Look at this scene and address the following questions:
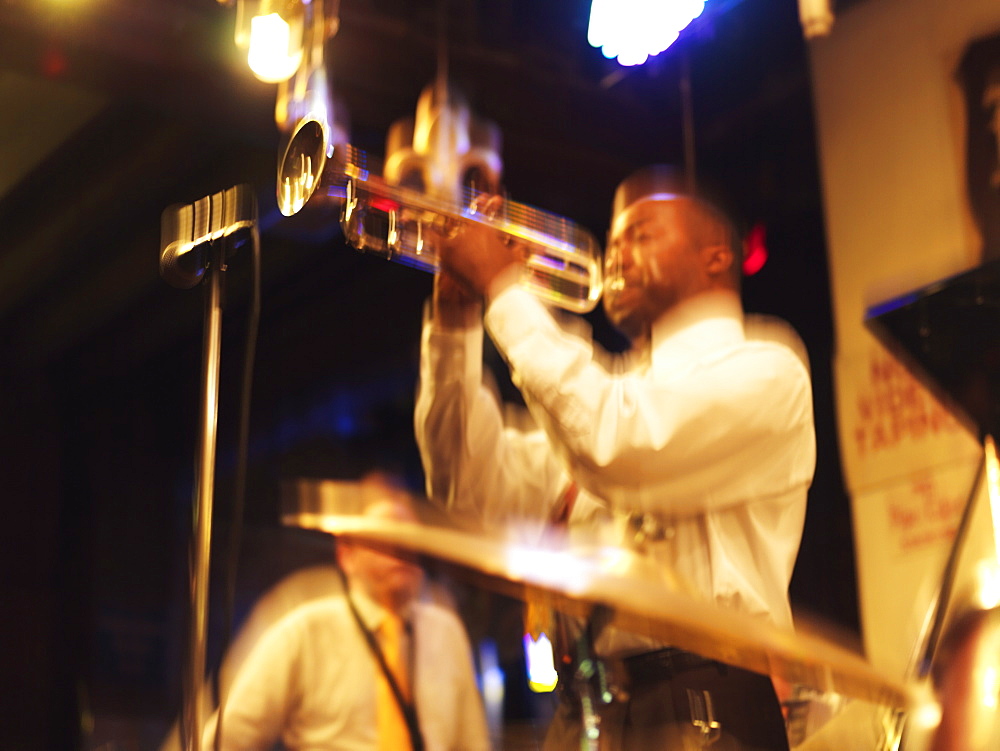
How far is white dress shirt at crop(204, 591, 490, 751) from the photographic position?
8.48ft

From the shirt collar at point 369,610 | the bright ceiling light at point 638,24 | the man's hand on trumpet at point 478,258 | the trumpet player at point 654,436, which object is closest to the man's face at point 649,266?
the trumpet player at point 654,436

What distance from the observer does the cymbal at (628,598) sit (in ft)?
4.04

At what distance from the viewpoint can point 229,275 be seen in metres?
2.74

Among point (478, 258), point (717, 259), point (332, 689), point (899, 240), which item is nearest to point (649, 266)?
point (717, 259)

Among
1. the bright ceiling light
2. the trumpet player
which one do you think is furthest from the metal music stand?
the bright ceiling light

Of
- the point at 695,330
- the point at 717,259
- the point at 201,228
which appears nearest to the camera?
the point at 201,228

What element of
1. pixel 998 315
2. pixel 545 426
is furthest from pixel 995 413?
pixel 545 426

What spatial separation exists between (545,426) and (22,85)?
2257 mm

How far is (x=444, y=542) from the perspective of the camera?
1300 mm

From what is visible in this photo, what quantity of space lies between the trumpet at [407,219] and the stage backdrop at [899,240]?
103 centimetres

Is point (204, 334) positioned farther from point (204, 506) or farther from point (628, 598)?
point (628, 598)

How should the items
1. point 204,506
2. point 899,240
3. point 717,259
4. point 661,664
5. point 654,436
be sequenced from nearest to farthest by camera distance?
1. point 204,506
2. point 661,664
3. point 654,436
4. point 717,259
5. point 899,240

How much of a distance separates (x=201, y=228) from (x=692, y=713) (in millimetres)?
1004

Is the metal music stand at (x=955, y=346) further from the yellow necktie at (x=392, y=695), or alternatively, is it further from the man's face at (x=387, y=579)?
the man's face at (x=387, y=579)
